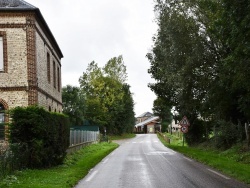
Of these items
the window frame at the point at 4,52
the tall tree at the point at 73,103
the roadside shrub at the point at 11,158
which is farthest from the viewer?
the tall tree at the point at 73,103

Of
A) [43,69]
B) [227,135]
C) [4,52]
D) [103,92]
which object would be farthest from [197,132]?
[103,92]

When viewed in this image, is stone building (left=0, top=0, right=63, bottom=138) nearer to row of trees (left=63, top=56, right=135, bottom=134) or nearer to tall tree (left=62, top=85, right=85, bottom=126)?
tall tree (left=62, top=85, right=85, bottom=126)

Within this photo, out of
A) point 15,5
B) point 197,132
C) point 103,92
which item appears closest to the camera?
point 15,5

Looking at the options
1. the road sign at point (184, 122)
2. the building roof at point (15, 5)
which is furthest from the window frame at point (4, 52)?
the road sign at point (184, 122)

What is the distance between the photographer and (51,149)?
16.7 metres

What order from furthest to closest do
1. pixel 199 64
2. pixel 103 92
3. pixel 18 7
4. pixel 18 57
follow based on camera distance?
pixel 103 92 → pixel 199 64 → pixel 18 57 → pixel 18 7

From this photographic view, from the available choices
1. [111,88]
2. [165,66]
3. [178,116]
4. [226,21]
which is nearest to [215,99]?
[165,66]

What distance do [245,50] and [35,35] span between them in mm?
13457

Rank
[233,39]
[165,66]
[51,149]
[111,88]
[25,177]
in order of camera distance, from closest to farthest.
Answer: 1. [25,177]
2. [233,39]
3. [51,149]
4. [165,66]
5. [111,88]

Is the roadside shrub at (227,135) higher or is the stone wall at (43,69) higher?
the stone wall at (43,69)

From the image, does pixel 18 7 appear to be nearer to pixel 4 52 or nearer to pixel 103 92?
pixel 4 52

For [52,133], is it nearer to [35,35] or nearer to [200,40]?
[35,35]

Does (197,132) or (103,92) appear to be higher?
(103,92)

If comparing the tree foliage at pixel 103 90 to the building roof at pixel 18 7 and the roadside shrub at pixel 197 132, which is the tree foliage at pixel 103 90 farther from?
the building roof at pixel 18 7
